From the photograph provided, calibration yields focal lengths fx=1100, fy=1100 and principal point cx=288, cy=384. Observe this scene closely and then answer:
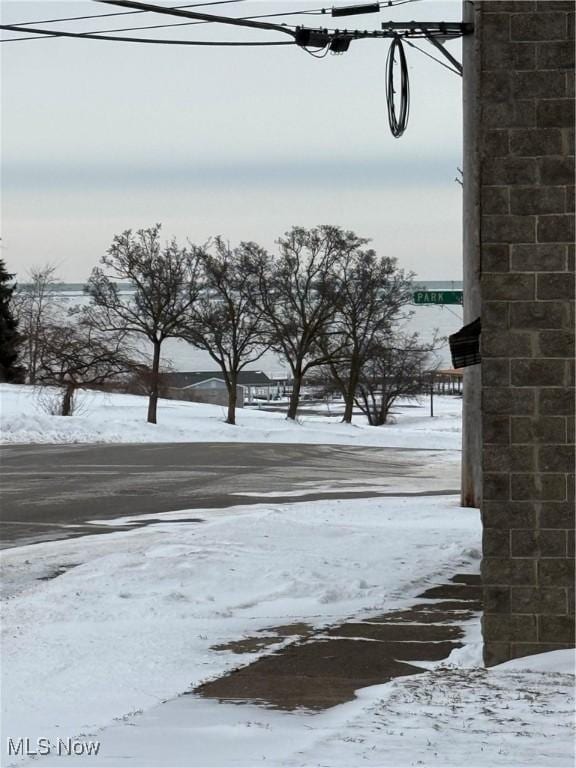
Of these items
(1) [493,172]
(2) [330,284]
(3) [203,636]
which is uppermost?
(2) [330,284]

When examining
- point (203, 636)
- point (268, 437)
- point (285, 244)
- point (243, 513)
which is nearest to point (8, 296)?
point (285, 244)

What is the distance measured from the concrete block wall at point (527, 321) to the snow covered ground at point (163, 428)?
27.7 m

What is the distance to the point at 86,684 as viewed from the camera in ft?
23.0

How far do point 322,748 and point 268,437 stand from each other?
34058 mm

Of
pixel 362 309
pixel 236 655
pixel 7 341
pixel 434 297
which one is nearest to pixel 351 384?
pixel 362 309

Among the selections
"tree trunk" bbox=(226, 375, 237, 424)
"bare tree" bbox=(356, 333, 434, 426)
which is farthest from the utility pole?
"bare tree" bbox=(356, 333, 434, 426)

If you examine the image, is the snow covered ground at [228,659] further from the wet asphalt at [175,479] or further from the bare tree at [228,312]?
the bare tree at [228,312]

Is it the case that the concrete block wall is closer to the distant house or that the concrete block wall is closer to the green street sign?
the green street sign

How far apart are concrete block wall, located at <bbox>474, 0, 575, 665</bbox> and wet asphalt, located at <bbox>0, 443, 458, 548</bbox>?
7.85 m

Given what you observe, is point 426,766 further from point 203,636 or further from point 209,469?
→ point 209,469

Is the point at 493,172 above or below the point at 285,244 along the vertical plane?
below

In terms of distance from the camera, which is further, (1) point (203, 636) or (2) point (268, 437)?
(2) point (268, 437)

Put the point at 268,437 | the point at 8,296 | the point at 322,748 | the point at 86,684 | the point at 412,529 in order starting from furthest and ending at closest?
the point at 8,296
the point at 268,437
the point at 412,529
the point at 86,684
the point at 322,748

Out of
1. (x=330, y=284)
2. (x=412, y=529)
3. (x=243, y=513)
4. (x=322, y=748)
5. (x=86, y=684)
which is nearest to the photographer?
(x=322, y=748)
